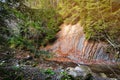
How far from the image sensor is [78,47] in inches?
545

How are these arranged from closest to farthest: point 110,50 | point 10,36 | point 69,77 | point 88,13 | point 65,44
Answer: point 10,36
point 69,77
point 110,50
point 88,13
point 65,44

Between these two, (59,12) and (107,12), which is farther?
(59,12)

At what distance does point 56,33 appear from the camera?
16.7 m

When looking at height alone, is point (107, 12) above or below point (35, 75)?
above

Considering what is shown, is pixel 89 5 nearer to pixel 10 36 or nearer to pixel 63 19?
pixel 63 19

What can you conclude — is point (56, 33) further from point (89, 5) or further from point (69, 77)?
point (69, 77)

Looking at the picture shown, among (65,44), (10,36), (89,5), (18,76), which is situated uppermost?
(89,5)

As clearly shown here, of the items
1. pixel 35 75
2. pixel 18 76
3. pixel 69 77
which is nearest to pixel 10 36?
pixel 18 76

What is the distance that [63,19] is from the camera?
55.3 feet

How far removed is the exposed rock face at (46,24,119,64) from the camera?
476 inches

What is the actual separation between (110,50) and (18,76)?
21.5 ft

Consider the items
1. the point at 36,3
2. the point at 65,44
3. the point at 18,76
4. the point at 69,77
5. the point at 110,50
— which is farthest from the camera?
the point at 36,3

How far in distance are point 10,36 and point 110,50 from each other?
715 cm

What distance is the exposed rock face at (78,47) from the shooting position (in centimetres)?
1208
